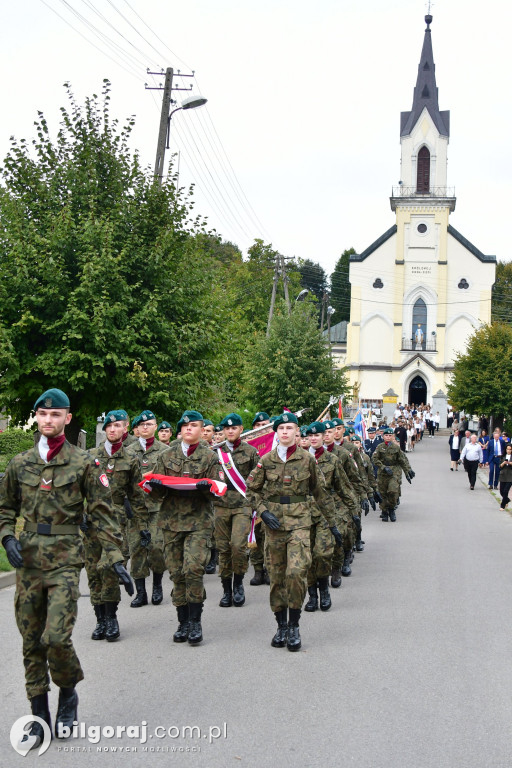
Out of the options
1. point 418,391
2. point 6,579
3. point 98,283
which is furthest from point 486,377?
point 6,579

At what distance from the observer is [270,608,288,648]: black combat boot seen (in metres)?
7.55

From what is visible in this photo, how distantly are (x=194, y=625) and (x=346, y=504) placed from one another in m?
3.77

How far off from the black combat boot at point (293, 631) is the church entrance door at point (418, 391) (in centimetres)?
6060

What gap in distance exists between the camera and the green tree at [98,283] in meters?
13.7

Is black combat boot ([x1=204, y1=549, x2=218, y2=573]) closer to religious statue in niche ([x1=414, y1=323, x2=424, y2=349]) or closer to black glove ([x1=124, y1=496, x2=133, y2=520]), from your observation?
black glove ([x1=124, y1=496, x2=133, y2=520])

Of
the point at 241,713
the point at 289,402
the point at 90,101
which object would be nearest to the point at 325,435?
the point at 241,713

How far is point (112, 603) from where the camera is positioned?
774 cm

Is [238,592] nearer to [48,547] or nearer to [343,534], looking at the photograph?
[343,534]

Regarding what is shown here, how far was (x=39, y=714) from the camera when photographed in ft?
17.3

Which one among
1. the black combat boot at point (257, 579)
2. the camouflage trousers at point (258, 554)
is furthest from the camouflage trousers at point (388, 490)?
the black combat boot at point (257, 579)

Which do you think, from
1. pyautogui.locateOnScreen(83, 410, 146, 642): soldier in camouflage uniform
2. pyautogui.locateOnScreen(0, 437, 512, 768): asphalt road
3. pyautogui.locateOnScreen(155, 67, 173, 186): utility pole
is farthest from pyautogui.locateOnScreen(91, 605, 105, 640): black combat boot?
pyautogui.locateOnScreen(155, 67, 173, 186): utility pole

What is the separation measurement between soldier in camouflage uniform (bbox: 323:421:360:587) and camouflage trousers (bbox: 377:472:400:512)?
6293 millimetres

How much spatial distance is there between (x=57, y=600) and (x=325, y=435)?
6.01 meters

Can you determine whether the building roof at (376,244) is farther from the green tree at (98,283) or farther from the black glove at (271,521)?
the black glove at (271,521)
